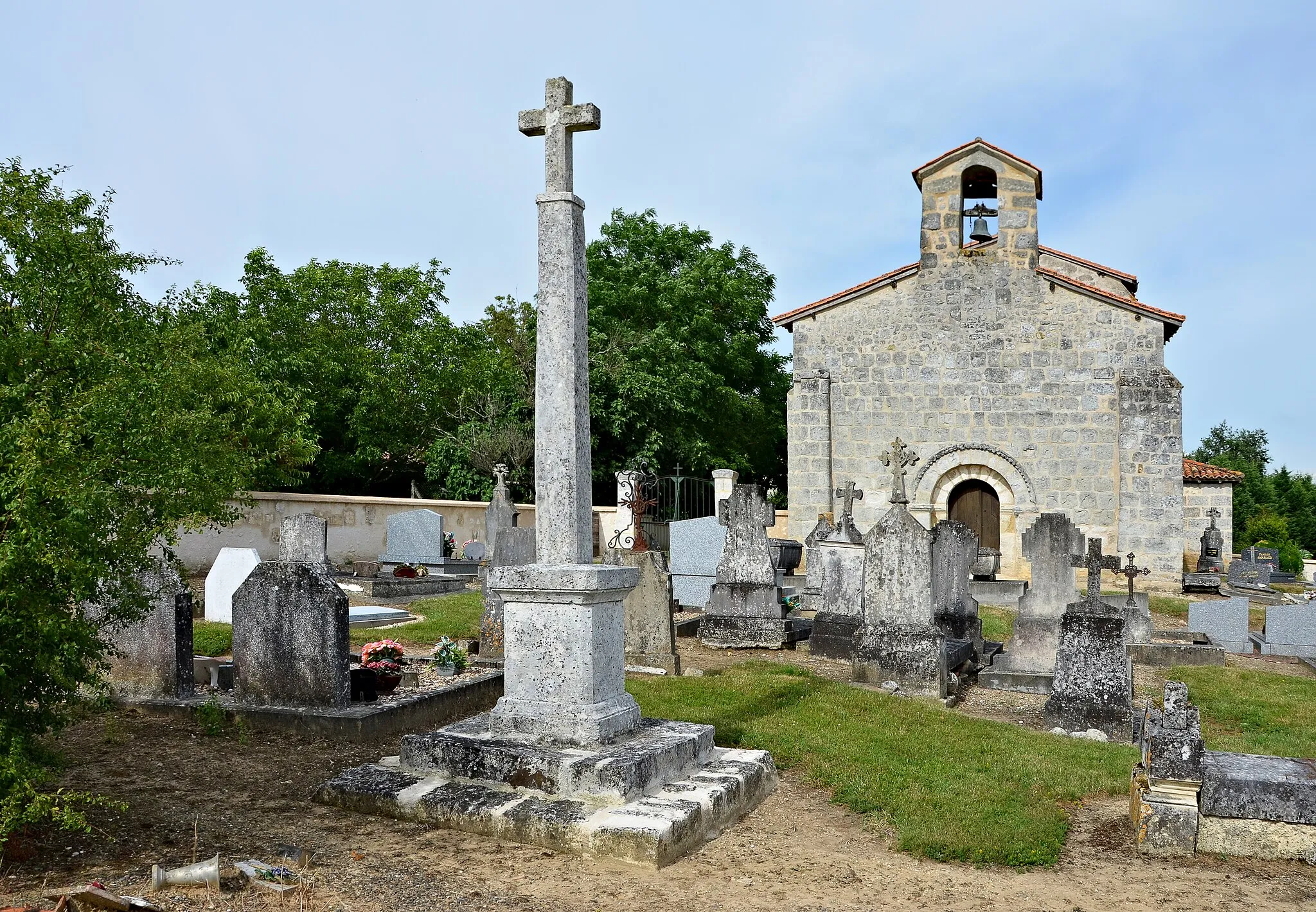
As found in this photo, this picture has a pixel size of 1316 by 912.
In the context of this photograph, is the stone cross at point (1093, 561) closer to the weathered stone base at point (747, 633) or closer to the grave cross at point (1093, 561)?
the grave cross at point (1093, 561)

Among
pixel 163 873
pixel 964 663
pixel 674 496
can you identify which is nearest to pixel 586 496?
pixel 163 873

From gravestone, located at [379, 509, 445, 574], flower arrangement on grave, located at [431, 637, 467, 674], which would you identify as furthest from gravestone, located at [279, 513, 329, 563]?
gravestone, located at [379, 509, 445, 574]

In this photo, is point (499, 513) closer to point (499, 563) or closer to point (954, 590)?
point (499, 563)

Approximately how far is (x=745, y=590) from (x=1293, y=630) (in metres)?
6.59

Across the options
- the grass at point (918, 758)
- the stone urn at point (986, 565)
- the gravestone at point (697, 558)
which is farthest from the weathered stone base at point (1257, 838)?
the stone urn at point (986, 565)

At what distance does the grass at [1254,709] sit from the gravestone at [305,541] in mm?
6517

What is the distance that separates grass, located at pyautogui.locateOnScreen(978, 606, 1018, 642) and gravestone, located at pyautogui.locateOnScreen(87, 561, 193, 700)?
8.72 meters

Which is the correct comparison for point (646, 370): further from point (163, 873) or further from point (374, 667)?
point (163, 873)

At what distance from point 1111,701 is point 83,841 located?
22.3 feet

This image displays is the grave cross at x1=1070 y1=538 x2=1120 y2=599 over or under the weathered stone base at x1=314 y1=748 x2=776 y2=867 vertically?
over

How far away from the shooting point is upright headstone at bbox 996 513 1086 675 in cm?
993

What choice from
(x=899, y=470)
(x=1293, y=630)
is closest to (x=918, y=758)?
(x=899, y=470)

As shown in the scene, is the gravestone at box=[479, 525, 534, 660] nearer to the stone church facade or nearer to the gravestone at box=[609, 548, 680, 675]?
the gravestone at box=[609, 548, 680, 675]

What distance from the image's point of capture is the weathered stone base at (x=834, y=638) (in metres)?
11.1
